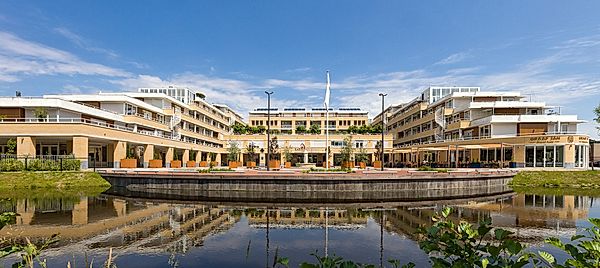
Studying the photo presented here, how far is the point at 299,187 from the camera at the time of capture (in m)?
27.2

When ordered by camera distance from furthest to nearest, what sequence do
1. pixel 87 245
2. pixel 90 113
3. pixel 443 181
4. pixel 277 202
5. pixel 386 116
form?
pixel 386 116, pixel 90 113, pixel 443 181, pixel 277 202, pixel 87 245

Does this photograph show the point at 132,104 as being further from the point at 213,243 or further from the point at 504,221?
the point at 504,221

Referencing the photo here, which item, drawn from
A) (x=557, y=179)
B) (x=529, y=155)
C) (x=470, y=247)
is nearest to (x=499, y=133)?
(x=529, y=155)

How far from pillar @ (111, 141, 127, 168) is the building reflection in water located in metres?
20.4

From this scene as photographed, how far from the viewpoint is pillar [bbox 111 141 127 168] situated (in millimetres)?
43975

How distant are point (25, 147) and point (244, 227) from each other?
33.6 metres

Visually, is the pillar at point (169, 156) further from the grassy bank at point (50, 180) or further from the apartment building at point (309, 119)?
the apartment building at point (309, 119)

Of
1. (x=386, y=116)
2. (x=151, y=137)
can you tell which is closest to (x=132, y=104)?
(x=151, y=137)

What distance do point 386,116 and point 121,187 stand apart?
8966 cm

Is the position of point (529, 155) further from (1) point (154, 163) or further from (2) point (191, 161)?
(1) point (154, 163)

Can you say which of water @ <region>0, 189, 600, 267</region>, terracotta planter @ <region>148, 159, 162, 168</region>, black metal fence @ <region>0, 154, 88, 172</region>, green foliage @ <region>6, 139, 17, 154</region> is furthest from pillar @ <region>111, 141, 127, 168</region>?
water @ <region>0, 189, 600, 267</region>

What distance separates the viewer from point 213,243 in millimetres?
13391

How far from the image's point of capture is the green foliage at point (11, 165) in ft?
107

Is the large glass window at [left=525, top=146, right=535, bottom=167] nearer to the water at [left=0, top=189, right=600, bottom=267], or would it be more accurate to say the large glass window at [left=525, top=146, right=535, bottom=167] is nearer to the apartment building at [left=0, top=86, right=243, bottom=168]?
the water at [left=0, top=189, right=600, bottom=267]
